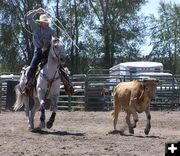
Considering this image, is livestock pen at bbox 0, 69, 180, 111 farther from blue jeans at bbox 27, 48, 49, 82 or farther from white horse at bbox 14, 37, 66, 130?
white horse at bbox 14, 37, 66, 130

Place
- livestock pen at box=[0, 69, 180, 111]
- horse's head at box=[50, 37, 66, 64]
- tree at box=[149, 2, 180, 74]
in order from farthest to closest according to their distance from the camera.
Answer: tree at box=[149, 2, 180, 74], livestock pen at box=[0, 69, 180, 111], horse's head at box=[50, 37, 66, 64]

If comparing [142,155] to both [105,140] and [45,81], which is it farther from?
[45,81]

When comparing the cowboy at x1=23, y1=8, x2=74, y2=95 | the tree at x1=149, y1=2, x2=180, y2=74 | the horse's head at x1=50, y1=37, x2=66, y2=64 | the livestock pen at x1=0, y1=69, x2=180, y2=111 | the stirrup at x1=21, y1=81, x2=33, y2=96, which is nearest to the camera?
the horse's head at x1=50, y1=37, x2=66, y2=64

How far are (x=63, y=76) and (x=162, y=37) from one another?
42540 mm

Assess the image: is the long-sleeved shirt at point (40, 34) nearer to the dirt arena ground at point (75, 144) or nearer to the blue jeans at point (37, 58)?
the blue jeans at point (37, 58)

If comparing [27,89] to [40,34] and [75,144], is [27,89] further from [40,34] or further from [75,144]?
[75,144]

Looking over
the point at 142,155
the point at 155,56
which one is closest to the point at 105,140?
the point at 142,155

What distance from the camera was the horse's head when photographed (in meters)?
9.99

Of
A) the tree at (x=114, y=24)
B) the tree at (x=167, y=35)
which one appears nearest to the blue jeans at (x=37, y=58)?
the tree at (x=114, y=24)

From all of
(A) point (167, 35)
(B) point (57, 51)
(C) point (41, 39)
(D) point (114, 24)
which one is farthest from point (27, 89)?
(A) point (167, 35)

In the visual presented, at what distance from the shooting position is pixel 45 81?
10312 mm

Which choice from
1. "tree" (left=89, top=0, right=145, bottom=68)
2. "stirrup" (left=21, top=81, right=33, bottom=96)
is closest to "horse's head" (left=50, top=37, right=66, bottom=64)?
"stirrup" (left=21, top=81, right=33, bottom=96)

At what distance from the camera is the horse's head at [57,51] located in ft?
32.8

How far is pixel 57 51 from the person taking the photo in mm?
10078
